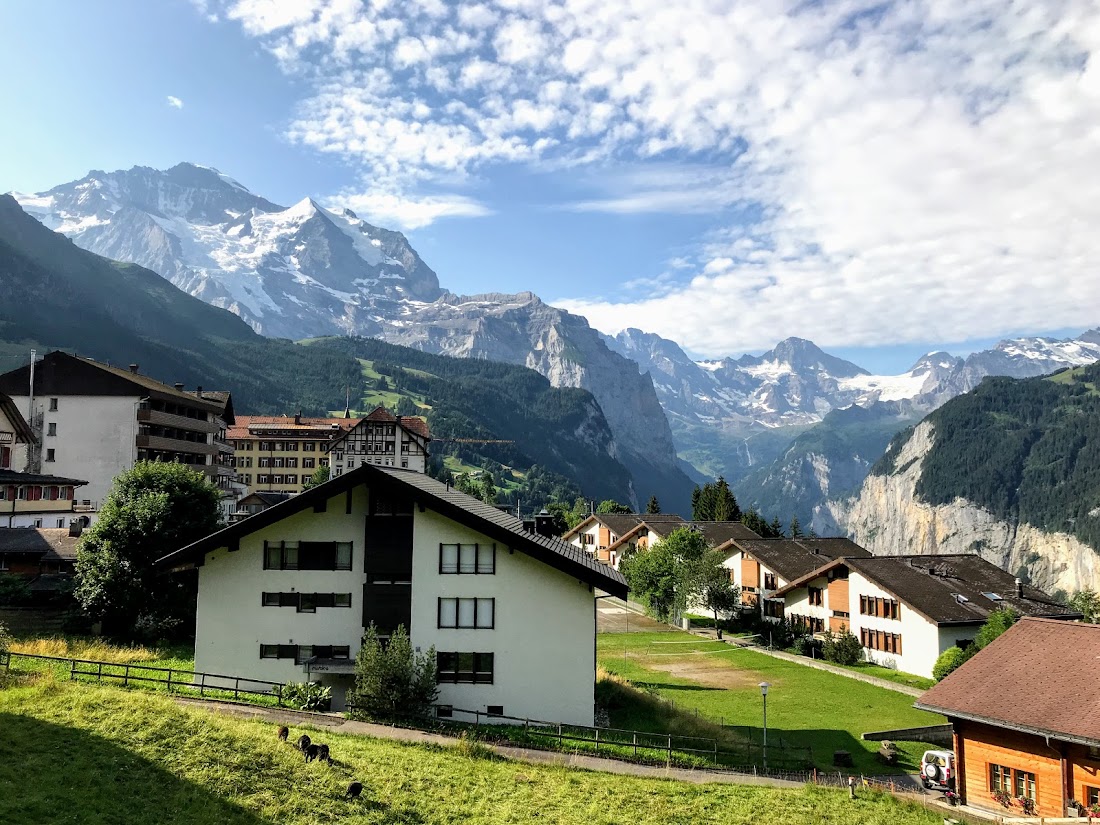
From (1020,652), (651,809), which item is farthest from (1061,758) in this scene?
(651,809)

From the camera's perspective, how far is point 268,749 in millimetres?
22906

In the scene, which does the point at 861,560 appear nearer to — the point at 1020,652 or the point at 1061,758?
the point at 1020,652

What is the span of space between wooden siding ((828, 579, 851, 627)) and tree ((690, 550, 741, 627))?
13922 millimetres

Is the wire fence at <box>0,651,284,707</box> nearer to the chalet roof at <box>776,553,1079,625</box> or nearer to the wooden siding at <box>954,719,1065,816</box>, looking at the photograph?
the wooden siding at <box>954,719,1065,816</box>

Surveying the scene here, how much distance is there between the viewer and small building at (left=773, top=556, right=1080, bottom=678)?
62562mm

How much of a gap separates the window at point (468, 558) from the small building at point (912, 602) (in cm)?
4313

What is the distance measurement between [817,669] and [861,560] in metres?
11.9

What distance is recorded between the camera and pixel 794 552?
292 feet

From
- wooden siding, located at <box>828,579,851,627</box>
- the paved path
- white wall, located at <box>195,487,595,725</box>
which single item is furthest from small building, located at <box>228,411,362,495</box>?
the paved path

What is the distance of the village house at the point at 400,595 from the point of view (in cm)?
3441

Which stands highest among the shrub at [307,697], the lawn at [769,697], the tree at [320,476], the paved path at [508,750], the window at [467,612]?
the tree at [320,476]

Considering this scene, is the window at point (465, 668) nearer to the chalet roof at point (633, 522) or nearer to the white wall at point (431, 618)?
the white wall at point (431, 618)

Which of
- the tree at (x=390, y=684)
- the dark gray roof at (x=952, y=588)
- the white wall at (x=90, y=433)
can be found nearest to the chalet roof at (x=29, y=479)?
the white wall at (x=90, y=433)

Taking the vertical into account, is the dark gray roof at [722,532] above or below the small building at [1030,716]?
above
